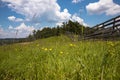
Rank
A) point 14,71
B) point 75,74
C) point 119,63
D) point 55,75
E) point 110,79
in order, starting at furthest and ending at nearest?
point 14,71 → point 119,63 → point 55,75 → point 75,74 → point 110,79

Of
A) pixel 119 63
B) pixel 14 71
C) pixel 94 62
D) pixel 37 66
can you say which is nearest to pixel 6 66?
pixel 14 71

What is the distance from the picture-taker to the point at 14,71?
3418 mm

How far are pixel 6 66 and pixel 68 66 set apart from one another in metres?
1.51

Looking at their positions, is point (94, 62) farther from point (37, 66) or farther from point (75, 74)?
point (37, 66)

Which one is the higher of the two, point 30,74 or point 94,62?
point 94,62

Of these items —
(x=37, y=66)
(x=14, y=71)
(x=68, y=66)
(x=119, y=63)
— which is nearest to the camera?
(x=119, y=63)

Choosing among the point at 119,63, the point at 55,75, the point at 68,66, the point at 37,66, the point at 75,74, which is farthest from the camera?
the point at 37,66

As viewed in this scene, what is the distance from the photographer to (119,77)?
213cm

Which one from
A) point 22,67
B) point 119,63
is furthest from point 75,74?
point 22,67

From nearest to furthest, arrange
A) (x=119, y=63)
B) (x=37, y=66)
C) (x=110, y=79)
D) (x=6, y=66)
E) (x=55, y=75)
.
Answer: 1. (x=110, y=79)
2. (x=55, y=75)
3. (x=119, y=63)
4. (x=37, y=66)
5. (x=6, y=66)

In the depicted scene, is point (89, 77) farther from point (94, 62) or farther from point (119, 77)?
point (94, 62)

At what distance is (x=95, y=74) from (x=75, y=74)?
0.97ft

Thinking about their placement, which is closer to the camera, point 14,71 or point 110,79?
point 110,79

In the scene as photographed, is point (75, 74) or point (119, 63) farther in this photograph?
point (119, 63)
